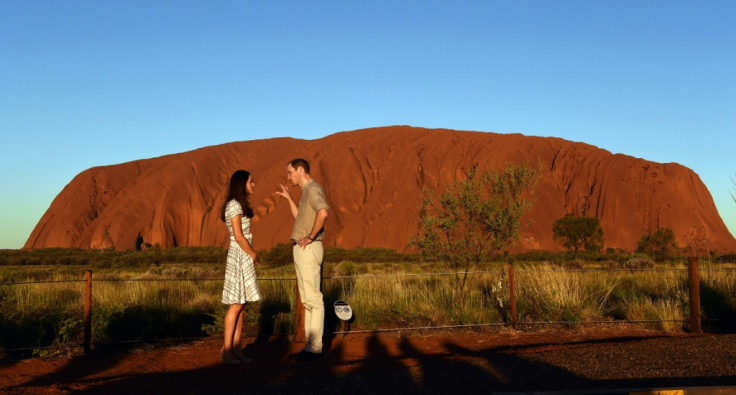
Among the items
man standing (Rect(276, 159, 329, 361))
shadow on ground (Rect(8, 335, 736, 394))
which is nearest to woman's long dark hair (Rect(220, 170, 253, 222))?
man standing (Rect(276, 159, 329, 361))

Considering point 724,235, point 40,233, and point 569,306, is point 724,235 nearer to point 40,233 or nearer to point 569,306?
point 569,306

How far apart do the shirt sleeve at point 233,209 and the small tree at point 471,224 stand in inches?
333

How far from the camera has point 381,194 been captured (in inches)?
2549

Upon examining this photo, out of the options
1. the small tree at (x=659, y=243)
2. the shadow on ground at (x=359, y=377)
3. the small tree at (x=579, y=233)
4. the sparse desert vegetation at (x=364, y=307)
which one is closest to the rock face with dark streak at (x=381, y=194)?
the small tree at (x=579, y=233)

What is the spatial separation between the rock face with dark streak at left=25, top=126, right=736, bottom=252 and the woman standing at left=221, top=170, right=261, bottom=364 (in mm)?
47504

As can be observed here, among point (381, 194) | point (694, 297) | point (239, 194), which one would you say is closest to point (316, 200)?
point (239, 194)

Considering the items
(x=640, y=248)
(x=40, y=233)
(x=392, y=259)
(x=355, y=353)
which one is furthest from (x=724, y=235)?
(x=40, y=233)

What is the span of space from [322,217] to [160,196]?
7167 cm

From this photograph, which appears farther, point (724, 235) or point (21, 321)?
point (724, 235)

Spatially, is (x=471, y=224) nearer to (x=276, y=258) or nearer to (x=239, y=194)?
(x=239, y=194)

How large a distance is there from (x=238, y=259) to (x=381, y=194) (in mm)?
57759

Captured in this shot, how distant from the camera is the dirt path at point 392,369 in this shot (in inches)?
215

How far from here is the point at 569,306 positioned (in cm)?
1094

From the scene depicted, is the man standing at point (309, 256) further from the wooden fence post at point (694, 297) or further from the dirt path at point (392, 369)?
the wooden fence post at point (694, 297)
